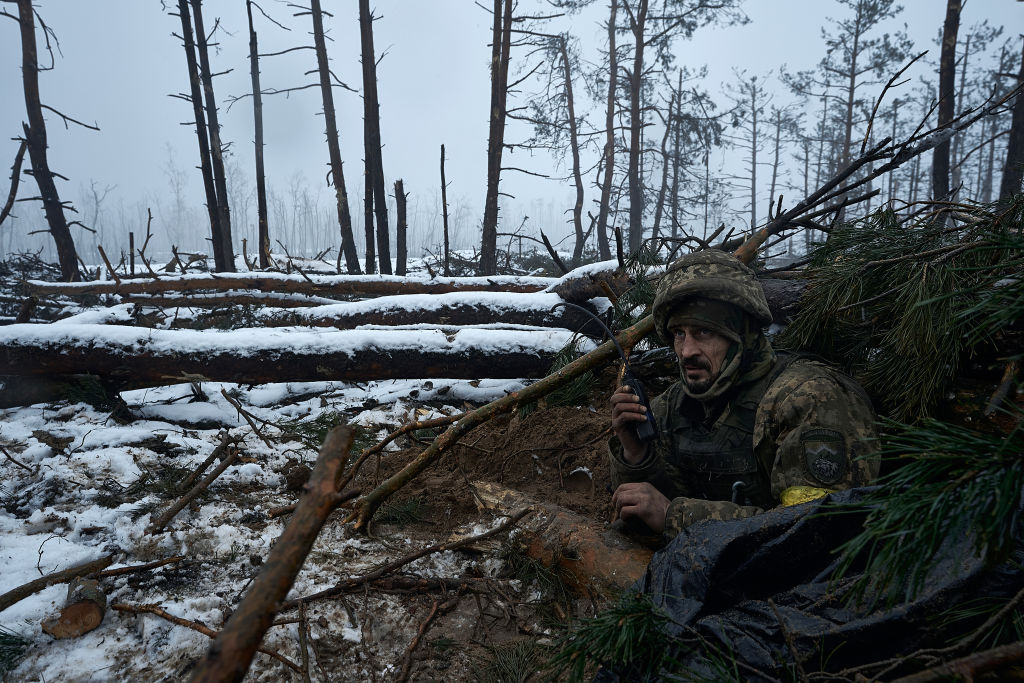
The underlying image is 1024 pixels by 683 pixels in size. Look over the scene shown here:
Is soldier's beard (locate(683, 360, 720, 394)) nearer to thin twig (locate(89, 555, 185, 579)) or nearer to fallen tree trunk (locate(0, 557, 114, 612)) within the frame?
thin twig (locate(89, 555, 185, 579))

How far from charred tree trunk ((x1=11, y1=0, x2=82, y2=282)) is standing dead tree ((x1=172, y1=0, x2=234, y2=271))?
2.86 metres

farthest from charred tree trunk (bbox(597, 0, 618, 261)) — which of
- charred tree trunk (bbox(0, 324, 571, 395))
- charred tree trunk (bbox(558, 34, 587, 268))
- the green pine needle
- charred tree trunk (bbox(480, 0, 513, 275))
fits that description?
the green pine needle

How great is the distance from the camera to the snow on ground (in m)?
2.10

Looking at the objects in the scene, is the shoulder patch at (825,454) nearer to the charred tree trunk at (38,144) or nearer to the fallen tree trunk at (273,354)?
the fallen tree trunk at (273,354)

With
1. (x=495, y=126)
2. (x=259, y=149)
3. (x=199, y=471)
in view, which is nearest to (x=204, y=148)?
(x=259, y=149)

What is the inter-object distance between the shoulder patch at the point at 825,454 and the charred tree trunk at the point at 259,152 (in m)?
11.7

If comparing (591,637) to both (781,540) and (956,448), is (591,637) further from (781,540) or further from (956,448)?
(956,448)

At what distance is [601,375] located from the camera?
423 cm

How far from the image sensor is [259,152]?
728 inches

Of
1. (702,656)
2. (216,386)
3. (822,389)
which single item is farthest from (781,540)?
(216,386)

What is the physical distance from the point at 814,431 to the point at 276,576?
1.82 meters

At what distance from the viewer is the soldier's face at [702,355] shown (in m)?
2.33

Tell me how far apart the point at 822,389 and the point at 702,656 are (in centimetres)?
121

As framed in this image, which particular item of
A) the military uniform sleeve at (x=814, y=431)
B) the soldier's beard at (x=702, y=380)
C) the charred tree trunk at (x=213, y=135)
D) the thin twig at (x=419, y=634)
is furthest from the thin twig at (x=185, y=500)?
the charred tree trunk at (x=213, y=135)
